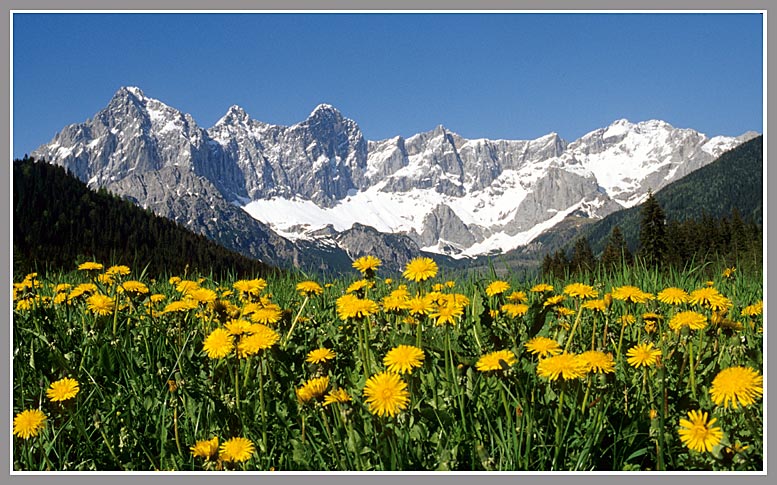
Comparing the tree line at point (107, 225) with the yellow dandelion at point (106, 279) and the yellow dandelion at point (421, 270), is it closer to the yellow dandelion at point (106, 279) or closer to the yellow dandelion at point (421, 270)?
the yellow dandelion at point (106, 279)

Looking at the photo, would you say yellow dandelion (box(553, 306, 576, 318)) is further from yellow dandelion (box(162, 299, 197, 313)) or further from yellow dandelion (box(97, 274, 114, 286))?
yellow dandelion (box(97, 274, 114, 286))

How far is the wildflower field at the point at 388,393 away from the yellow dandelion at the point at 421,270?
0.01 meters

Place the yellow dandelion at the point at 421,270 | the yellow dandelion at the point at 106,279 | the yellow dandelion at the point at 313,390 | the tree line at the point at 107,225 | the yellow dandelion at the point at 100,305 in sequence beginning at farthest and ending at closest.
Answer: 1. the tree line at the point at 107,225
2. the yellow dandelion at the point at 106,279
3. the yellow dandelion at the point at 100,305
4. the yellow dandelion at the point at 421,270
5. the yellow dandelion at the point at 313,390

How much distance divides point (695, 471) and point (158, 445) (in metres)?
1.97

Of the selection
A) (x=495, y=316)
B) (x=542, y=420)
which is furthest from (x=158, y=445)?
(x=495, y=316)

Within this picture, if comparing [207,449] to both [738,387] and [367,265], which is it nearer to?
[367,265]

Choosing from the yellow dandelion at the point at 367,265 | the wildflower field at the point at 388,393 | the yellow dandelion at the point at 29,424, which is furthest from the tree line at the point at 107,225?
the yellow dandelion at the point at 29,424

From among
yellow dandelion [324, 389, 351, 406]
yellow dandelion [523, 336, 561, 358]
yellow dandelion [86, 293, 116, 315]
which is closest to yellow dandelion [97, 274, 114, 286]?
yellow dandelion [86, 293, 116, 315]

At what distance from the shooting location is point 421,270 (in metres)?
2.51

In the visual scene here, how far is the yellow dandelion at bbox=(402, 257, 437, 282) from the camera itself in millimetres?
2479

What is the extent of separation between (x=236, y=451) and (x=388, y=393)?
1.92ft

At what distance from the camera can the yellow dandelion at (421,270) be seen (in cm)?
248

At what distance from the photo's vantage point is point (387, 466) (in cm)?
188

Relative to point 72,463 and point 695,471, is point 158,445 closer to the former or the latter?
point 72,463
